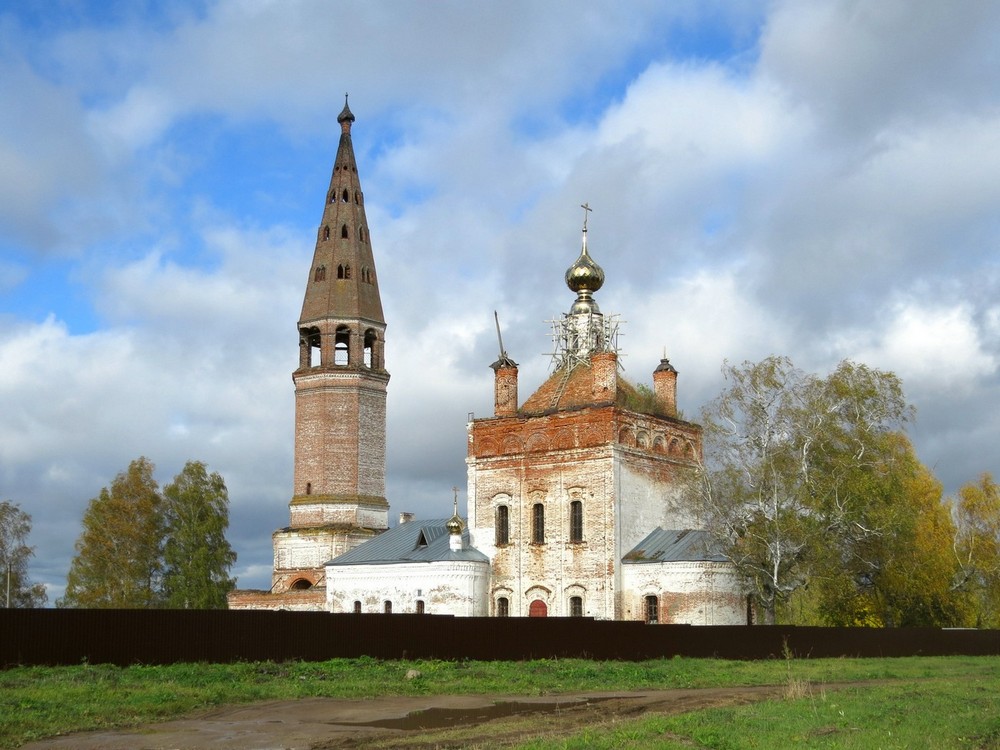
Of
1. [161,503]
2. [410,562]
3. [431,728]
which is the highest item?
[161,503]

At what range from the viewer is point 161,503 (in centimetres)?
4881

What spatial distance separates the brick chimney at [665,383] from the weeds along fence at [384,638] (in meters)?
12.3

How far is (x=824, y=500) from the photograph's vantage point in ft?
106

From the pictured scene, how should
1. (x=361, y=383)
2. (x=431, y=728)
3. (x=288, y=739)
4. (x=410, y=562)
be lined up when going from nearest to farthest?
1. (x=288, y=739)
2. (x=431, y=728)
3. (x=410, y=562)
4. (x=361, y=383)

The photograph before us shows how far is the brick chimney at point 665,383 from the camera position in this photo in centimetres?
4034

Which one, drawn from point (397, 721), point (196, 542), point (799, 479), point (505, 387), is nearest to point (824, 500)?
point (799, 479)

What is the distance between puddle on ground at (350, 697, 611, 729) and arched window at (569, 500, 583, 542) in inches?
707

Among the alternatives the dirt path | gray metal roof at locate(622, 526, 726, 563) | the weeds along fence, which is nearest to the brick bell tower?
gray metal roof at locate(622, 526, 726, 563)

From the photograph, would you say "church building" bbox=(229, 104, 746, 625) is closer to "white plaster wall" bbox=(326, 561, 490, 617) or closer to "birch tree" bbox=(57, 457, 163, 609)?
"white plaster wall" bbox=(326, 561, 490, 617)

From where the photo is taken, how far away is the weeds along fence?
800 inches

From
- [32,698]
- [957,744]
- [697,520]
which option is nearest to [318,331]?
[697,520]

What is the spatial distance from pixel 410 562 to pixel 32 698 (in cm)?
2296

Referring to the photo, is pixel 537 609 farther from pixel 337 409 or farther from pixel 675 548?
pixel 337 409

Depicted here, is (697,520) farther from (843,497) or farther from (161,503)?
(161,503)
